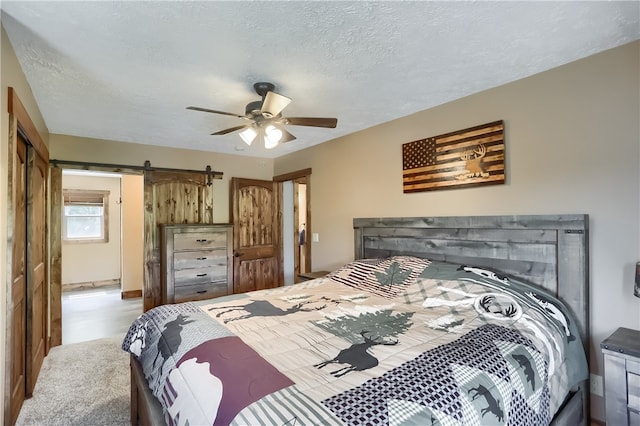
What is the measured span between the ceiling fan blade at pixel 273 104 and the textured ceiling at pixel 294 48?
0.66ft

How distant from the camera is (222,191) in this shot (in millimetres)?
4754

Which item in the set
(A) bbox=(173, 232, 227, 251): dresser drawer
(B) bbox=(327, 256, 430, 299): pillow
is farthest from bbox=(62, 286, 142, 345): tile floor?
(B) bbox=(327, 256, 430, 299): pillow

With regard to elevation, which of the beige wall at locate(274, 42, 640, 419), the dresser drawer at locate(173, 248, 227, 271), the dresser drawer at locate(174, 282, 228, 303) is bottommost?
the dresser drawer at locate(174, 282, 228, 303)

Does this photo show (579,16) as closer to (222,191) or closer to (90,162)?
(222,191)

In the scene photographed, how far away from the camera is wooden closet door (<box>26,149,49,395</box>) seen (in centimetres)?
250

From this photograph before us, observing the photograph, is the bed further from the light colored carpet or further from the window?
the window

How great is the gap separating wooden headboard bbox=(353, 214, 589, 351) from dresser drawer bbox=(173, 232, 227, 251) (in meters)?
2.38

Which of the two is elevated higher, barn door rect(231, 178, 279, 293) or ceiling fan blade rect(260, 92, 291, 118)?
ceiling fan blade rect(260, 92, 291, 118)

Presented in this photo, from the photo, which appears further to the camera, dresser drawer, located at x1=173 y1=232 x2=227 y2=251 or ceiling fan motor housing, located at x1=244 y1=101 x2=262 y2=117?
dresser drawer, located at x1=173 y1=232 x2=227 y2=251

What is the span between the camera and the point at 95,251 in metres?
6.42

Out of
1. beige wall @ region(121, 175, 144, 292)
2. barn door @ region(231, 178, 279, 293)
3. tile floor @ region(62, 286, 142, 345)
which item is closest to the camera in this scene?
tile floor @ region(62, 286, 142, 345)

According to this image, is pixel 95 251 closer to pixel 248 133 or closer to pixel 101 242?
pixel 101 242

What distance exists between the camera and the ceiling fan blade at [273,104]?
211 centimetres

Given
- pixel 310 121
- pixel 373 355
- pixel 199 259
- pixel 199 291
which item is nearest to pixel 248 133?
pixel 310 121
